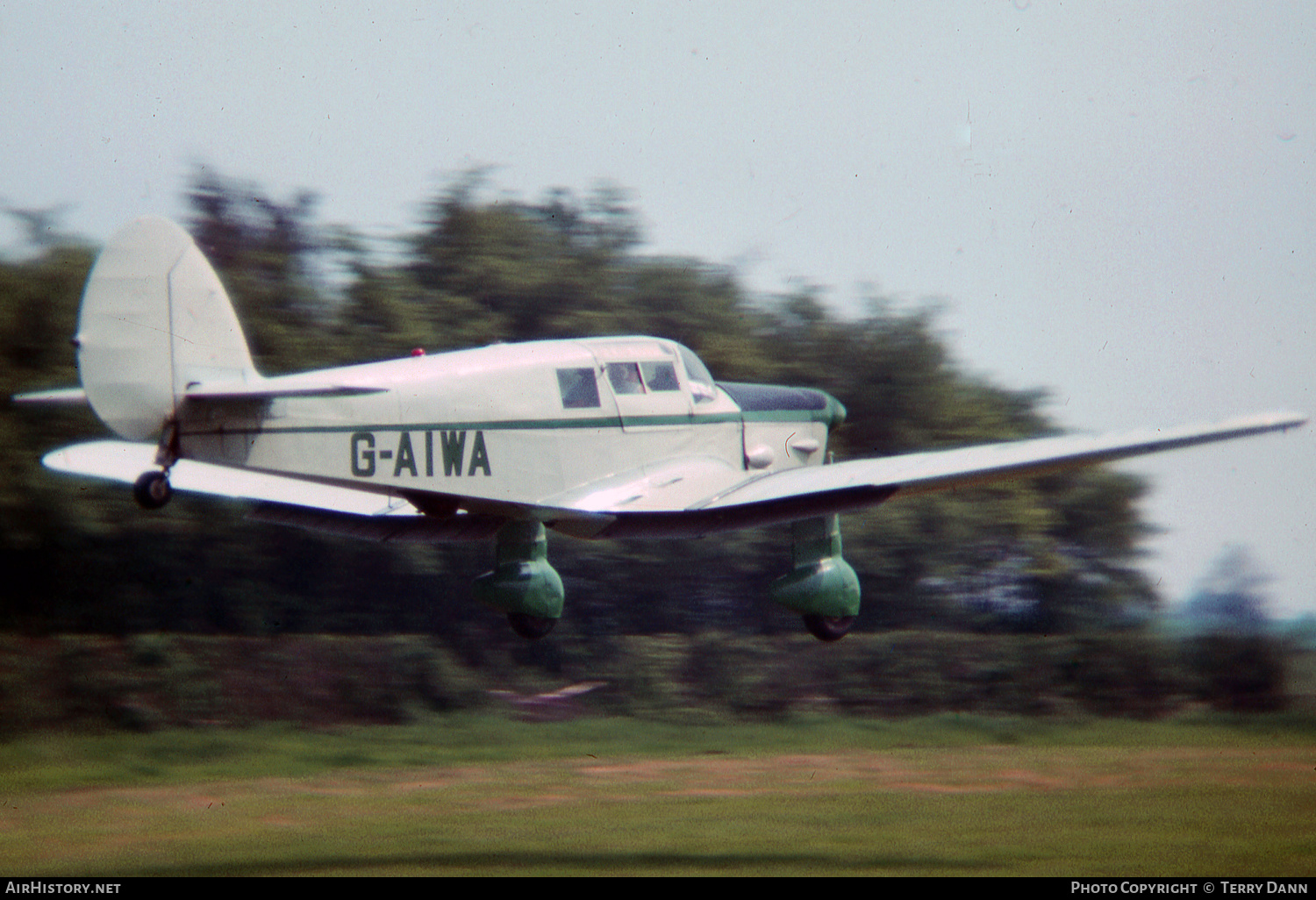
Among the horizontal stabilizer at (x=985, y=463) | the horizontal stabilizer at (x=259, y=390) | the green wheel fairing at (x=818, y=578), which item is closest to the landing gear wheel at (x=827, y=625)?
the green wheel fairing at (x=818, y=578)

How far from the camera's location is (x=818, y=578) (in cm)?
1455

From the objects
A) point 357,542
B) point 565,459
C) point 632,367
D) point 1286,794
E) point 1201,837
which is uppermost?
point 357,542

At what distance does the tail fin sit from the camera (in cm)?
1165

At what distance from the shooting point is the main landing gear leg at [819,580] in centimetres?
1453

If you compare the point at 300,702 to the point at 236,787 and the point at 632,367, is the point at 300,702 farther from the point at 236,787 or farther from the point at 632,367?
the point at 632,367

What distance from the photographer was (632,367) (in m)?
14.6

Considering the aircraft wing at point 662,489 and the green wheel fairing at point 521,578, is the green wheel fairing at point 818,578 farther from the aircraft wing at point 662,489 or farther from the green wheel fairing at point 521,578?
the green wheel fairing at point 521,578

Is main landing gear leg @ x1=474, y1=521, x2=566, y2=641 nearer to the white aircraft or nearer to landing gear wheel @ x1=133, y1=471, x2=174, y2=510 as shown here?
the white aircraft

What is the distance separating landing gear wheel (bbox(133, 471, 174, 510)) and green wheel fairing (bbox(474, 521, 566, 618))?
386 centimetres

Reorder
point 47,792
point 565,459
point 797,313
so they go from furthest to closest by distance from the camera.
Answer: point 797,313
point 47,792
point 565,459

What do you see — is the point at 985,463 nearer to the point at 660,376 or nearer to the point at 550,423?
the point at 660,376

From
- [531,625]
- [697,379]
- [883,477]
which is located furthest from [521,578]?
[883,477]

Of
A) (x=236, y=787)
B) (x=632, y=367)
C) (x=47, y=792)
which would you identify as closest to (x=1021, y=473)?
(x=632, y=367)

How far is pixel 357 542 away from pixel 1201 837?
19.0 meters
